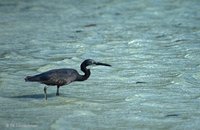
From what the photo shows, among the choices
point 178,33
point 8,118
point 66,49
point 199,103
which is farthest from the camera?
point 178,33

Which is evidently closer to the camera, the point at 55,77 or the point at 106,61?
the point at 55,77

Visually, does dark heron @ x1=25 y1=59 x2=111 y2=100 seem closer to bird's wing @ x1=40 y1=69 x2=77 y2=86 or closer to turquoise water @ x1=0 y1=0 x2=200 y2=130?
bird's wing @ x1=40 y1=69 x2=77 y2=86

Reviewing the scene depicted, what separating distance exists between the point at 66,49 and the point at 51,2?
11.2m

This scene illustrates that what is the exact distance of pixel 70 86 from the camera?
12188mm

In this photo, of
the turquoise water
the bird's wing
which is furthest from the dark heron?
the turquoise water

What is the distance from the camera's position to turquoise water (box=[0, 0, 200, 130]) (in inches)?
382

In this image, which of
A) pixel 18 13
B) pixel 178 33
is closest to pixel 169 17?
pixel 178 33

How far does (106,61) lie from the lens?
1481cm

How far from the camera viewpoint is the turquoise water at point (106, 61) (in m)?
9.70

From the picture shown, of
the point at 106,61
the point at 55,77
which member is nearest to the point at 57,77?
the point at 55,77

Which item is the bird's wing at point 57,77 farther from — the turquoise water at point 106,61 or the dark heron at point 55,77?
the turquoise water at point 106,61

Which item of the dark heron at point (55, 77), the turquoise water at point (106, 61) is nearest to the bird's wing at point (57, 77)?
the dark heron at point (55, 77)

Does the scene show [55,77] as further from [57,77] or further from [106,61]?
[106,61]

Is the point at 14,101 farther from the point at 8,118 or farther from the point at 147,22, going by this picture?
the point at 147,22
